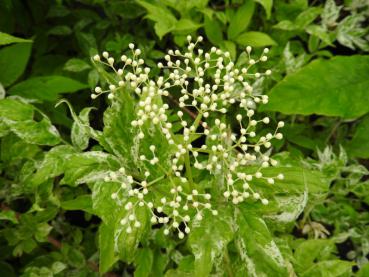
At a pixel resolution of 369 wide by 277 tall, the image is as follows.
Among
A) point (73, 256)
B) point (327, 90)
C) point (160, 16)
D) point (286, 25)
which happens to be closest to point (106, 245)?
point (73, 256)

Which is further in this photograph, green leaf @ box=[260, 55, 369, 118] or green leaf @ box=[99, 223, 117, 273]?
green leaf @ box=[260, 55, 369, 118]

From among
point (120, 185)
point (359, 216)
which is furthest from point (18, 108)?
point (359, 216)

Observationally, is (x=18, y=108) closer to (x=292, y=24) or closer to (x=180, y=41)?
(x=180, y=41)

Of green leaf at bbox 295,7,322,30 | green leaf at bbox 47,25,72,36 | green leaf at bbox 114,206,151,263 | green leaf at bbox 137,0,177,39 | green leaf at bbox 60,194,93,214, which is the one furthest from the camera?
green leaf at bbox 47,25,72,36

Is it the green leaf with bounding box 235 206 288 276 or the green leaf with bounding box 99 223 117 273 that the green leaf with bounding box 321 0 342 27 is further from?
the green leaf with bounding box 99 223 117 273

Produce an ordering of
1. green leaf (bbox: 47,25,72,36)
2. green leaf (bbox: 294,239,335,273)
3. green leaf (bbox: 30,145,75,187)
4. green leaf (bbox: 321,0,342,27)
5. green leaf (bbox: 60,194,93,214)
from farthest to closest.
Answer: green leaf (bbox: 47,25,72,36)
green leaf (bbox: 321,0,342,27)
green leaf (bbox: 294,239,335,273)
green leaf (bbox: 60,194,93,214)
green leaf (bbox: 30,145,75,187)

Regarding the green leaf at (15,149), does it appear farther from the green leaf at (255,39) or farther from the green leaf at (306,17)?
the green leaf at (306,17)

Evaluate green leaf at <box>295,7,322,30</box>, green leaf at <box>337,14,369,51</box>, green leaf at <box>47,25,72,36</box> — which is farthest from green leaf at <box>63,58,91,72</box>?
green leaf at <box>337,14,369,51</box>

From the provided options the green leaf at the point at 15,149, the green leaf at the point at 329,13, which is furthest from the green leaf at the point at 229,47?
the green leaf at the point at 15,149
